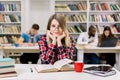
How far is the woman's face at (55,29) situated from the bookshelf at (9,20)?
354 cm

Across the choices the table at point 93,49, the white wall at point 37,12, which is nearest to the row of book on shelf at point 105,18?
the white wall at point 37,12

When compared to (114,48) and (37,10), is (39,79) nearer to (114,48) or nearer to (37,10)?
(114,48)

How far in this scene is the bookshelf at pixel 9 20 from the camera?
6.27 metres

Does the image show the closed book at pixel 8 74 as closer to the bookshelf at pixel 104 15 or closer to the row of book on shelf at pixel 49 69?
the row of book on shelf at pixel 49 69

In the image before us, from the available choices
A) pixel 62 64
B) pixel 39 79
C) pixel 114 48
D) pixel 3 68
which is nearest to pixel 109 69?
pixel 62 64

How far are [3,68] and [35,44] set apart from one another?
254 centimetres

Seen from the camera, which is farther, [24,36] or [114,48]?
[24,36]

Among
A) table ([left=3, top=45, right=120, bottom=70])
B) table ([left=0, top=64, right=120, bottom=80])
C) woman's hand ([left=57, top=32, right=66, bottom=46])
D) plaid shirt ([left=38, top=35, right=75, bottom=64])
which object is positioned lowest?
table ([left=0, top=64, right=120, bottom=80])

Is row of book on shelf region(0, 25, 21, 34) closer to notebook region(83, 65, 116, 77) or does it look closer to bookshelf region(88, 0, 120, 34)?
bookshelf region(88, 0, 120, 34)

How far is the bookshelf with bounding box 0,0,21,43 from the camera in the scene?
247 inches

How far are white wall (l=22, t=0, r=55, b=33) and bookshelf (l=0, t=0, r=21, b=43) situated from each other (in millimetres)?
186

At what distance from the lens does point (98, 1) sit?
6445 mm

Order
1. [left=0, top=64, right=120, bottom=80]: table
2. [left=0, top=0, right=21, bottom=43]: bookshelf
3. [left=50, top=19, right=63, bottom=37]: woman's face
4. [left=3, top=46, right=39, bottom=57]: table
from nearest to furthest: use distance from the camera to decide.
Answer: [left=0, top=64, right=120, bottom=80]: table < [left=50, top=19, right=63, bottom=37]: woman's face < [left=3, top=46, right=39, bottom=57]: table < [left=0, top=0, right=21, bottom=43]: bookshelf

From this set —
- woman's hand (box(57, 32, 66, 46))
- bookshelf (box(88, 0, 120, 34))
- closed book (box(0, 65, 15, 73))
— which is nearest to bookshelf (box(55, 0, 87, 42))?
bookshelf (box(88, 0, 120, 34))
